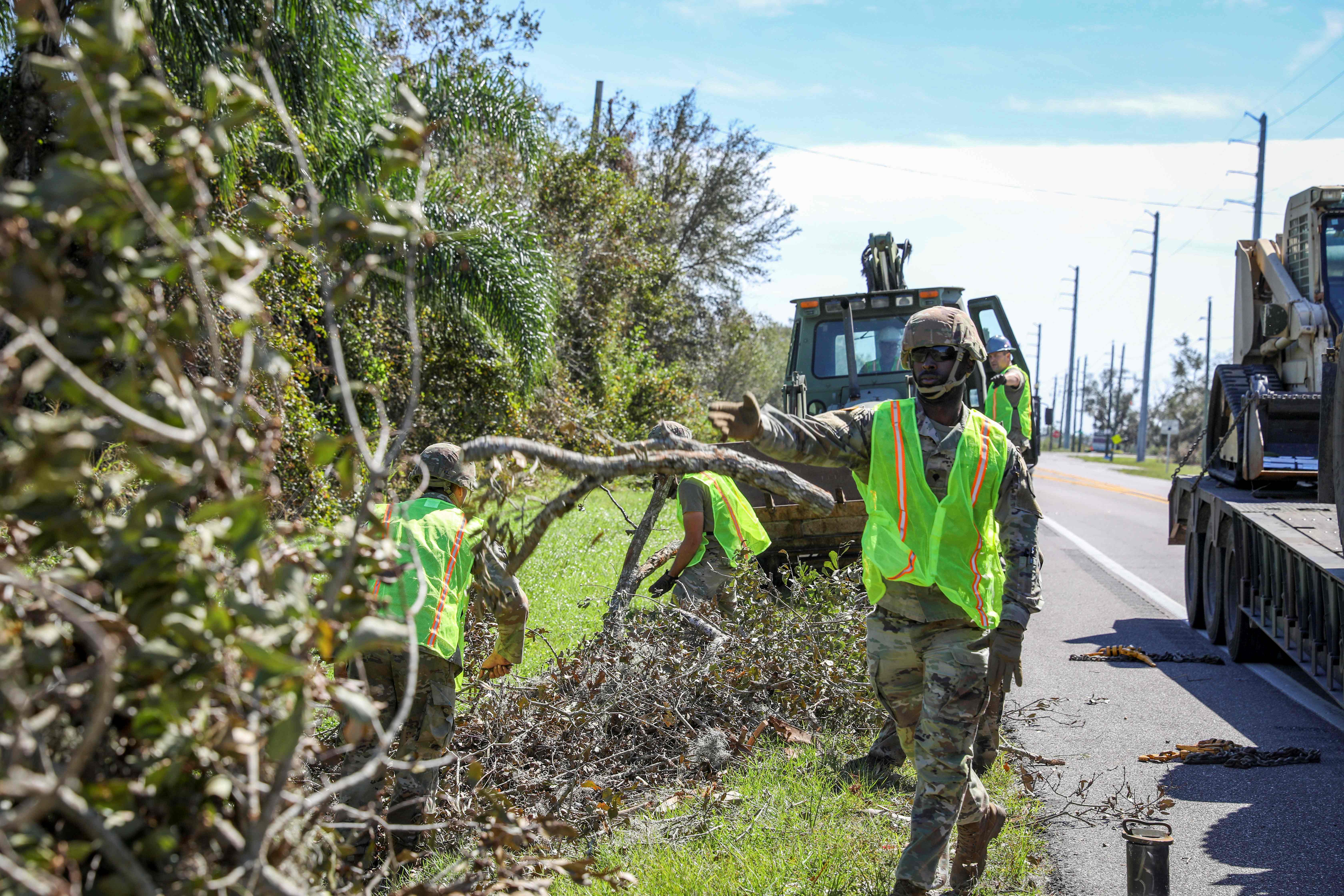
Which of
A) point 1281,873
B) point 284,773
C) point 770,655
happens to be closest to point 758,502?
point 770,655

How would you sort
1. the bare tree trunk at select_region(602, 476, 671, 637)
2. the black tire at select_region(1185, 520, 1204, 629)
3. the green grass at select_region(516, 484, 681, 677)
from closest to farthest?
the bare tree trunk at select_region(602, 476, 671, 637), the green grass at select_region(516, 484, 681, 677), the black tire at select_region(1185, 520, 1204, 629)

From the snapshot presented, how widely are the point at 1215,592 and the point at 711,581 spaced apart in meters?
4.48

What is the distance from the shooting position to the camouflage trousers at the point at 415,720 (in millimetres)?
4465

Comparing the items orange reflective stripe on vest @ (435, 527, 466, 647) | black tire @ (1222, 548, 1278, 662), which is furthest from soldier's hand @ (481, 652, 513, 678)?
black tire @ (1222, 548, 1278, 662)

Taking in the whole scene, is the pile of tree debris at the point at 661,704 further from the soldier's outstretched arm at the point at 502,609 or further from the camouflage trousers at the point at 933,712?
the camouflage trousers at the point at 933,712

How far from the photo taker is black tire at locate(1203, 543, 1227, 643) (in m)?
8.87

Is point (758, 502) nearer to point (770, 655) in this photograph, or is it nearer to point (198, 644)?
point (770, 655)

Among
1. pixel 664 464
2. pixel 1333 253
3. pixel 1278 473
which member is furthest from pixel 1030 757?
pixel 1333 253

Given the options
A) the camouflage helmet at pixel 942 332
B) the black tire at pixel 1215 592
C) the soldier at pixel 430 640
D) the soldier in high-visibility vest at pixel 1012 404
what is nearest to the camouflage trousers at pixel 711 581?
the soldier at pixel 430 640

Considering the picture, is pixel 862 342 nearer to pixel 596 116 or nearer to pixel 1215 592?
pixel 1215 592

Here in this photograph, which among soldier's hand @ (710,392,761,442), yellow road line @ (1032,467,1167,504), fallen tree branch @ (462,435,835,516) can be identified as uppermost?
soldier's hand @ (710,392,761,442)

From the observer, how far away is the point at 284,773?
1.87 metres

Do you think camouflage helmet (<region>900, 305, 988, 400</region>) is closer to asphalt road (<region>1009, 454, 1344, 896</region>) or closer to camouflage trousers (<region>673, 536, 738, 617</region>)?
asphalt road (<region>1009, 454, 1344, 896</region>)

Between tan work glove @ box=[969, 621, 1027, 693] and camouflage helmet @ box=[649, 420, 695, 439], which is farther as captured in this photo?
camouflage helmet @ box=[649, 420, 695, 439]
